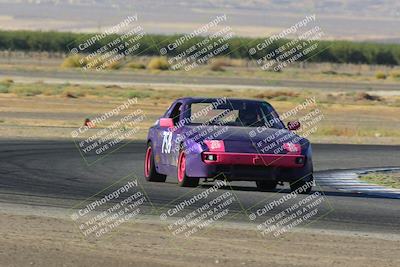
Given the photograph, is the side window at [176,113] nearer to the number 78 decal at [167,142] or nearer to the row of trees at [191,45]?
the number 78 decal at [167,142]

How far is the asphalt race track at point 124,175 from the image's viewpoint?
50.6 ft

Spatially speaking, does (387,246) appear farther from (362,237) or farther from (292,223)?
(292,223)

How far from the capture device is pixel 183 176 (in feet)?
59.5

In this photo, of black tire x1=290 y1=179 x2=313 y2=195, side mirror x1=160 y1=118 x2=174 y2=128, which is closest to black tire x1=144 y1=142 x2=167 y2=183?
side mirror x1=160 y1=118 x2=174 y2=128

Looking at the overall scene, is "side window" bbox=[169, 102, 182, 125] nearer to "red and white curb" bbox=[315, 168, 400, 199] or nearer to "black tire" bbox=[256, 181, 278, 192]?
"black tire" bbox=[256, 181, 278, 192]

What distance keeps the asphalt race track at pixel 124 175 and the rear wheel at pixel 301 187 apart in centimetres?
19

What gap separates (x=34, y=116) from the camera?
146 ft

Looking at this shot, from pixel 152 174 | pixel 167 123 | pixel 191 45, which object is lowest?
pixel 191 45

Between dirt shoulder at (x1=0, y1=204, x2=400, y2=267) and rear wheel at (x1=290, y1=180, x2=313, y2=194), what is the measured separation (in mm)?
4383

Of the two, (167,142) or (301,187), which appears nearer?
(301,187)

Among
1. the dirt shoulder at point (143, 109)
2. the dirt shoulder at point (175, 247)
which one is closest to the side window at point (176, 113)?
the dirt shoulder at point (175, 247)

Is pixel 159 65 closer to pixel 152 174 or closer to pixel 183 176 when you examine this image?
pixel 152 174

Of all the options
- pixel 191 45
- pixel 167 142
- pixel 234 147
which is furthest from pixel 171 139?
pixel 191 45

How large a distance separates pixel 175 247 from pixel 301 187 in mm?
6325
